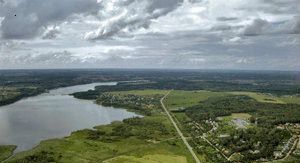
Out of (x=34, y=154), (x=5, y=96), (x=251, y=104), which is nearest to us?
(x=34, y=154)

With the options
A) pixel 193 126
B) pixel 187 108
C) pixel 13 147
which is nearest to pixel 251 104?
Answer: pixel 187 108

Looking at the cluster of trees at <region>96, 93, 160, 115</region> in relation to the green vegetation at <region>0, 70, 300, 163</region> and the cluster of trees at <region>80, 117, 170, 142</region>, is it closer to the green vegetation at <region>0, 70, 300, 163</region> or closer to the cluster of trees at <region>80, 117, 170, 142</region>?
the green vegetation at <region>0, 70, 300, 163</region>

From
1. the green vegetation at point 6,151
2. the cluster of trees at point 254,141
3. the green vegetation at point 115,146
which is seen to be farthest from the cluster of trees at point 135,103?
the green vegetation at point 6,151

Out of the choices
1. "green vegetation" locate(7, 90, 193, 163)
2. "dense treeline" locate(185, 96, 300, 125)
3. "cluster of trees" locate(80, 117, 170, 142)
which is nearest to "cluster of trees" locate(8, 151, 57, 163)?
"green vegetation" locate(7, 90, 193, 163)

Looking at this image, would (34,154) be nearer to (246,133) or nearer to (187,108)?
(246,133)

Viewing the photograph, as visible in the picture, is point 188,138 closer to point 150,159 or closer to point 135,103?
point 150,159
